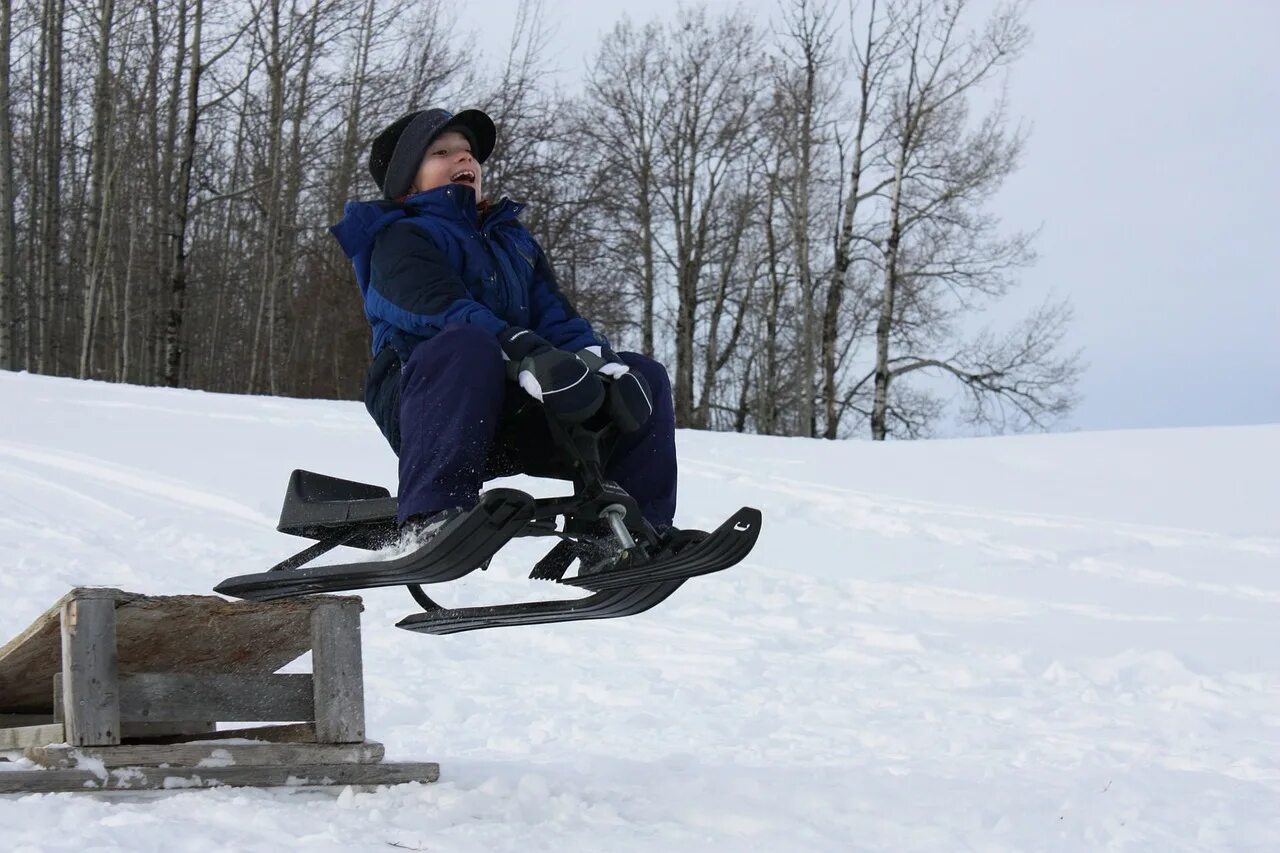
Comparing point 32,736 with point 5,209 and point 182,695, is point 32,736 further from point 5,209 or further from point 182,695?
point 5,209

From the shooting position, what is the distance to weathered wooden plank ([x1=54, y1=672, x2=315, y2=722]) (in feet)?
12.9

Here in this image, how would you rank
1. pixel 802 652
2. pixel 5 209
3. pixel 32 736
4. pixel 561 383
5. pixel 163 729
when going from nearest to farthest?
1. pixel 561 383
2. pixel 32 736
3. pixel 163 729
4. pixel 802 652
5. pixel 5 209

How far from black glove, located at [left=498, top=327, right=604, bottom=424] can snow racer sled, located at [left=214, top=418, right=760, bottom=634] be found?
117mm

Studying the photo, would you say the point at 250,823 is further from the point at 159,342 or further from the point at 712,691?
the point at 159,342

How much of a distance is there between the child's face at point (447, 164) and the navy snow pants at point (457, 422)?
2.19 feet

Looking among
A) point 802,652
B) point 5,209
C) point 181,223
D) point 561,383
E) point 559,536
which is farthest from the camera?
point 181,223

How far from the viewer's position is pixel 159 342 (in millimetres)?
28891

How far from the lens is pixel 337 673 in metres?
4.23

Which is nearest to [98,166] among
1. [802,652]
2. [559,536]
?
[802,652]

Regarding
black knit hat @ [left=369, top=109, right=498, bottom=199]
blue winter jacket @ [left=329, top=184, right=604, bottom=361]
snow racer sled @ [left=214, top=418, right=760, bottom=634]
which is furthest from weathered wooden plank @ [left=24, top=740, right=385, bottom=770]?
black knit hat @ [left=369, top=109, right=498, bottom=199]

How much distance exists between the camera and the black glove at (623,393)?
3760mm

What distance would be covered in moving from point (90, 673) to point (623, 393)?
5.68 feet

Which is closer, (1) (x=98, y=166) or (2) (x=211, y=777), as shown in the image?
(2) (x=211, y=777)

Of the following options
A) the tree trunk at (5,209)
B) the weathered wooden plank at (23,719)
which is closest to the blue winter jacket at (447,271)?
the weathered wooden plank at (23,719)
